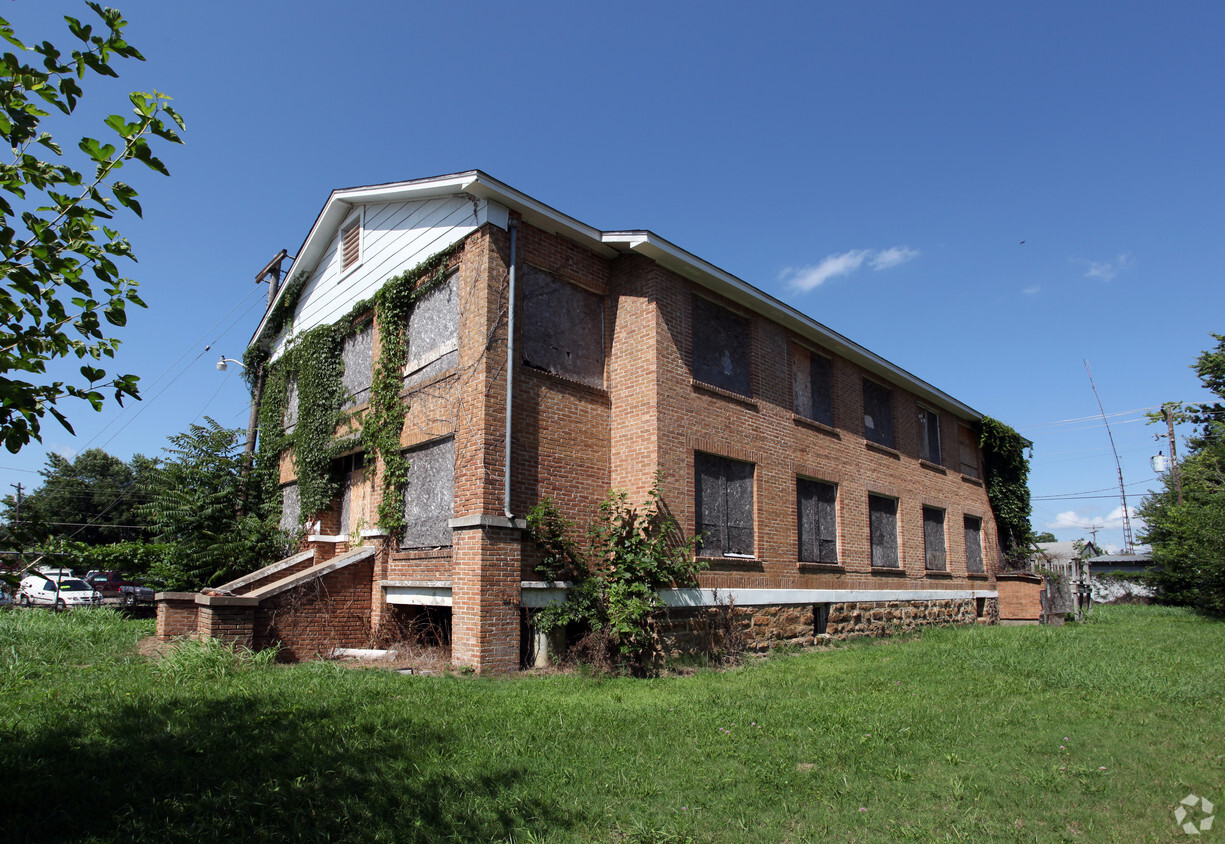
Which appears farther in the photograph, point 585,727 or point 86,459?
point 86,459

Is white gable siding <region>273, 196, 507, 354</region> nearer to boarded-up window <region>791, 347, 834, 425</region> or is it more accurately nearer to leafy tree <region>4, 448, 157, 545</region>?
boarded-up window <region>791, 347, 834, 425</region>

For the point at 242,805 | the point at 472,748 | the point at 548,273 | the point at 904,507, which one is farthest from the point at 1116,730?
the point at 904,507

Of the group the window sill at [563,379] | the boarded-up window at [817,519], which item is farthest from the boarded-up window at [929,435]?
the window sill at [563,379]

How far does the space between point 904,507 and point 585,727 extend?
1327 cm

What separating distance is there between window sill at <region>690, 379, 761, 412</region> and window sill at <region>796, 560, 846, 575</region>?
305 centimetres

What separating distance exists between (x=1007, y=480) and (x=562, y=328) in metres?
17.3

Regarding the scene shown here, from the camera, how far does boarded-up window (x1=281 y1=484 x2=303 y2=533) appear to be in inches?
606

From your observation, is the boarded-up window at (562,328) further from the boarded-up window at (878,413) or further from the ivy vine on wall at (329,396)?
the boarded-up window at (878,413)

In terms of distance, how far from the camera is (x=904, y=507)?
59.1ft

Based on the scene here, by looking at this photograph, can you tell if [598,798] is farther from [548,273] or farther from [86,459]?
[86,459]

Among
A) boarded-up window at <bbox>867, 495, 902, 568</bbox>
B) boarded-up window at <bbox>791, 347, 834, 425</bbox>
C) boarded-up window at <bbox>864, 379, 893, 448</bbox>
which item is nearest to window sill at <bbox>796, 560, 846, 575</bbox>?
boarded-up window at <bbox>867, 495, 902, 568</bbox>

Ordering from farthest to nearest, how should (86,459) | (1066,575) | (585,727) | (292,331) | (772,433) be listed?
(86,459), (1066,575), (292,331), (772,433), (585,727)

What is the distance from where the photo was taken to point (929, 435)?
20.3 metres

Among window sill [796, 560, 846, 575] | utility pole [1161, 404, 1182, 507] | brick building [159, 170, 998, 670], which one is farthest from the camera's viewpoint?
utility pole [1161, 404, 1182, 507]
